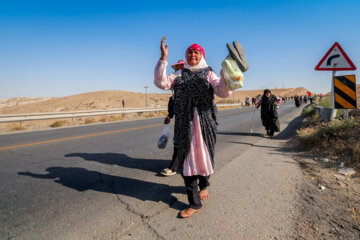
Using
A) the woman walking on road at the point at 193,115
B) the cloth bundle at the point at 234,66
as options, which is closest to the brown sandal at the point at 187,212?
the woman walking on road at the point at 193,115

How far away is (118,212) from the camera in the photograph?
105 inches

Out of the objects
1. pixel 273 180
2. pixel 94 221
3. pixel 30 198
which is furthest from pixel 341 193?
pixel 30 198

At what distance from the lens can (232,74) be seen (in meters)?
2.24

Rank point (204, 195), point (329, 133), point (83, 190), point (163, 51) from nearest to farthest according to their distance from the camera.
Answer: point (163, 51) → point (204, 195) → point (83, 190) → point (329, 133)

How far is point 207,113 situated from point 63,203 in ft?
7.15

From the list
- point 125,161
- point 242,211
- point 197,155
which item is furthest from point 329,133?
point 125,161

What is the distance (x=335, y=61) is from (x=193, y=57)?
5061 mm

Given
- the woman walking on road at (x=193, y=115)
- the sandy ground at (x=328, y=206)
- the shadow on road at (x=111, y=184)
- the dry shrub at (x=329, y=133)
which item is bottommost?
the sandy ground at (x=328, y=206)

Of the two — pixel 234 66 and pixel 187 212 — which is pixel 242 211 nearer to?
pixel 187 212

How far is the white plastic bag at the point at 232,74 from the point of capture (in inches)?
88.3

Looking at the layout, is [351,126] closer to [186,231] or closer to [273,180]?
[273,180]

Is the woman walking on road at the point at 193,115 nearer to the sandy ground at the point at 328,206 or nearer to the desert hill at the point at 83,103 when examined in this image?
the sandy ground at the point at 328,206

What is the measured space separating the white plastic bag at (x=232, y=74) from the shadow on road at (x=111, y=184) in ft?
5.31

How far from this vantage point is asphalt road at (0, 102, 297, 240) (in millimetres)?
2400
